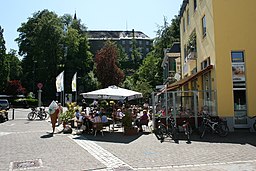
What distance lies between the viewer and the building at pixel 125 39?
392 feet

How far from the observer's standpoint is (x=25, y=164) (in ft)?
28.2

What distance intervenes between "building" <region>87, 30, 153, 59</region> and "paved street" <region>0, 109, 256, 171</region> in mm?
107098

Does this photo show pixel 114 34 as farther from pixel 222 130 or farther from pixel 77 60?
pixel 222 130

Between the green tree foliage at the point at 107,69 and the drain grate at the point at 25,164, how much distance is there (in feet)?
167

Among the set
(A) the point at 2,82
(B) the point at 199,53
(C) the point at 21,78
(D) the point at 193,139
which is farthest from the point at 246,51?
(C) the point at 21,78

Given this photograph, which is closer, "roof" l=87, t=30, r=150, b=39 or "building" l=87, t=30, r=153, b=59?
"building" l=87, t=30, r=153, b=59

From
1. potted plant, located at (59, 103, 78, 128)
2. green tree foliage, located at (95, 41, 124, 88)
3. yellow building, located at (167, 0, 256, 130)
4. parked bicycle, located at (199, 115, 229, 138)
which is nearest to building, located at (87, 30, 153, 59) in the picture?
green tree foliage, located at (95, 41, 124, 88)

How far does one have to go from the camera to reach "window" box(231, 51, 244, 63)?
16375 millimetres

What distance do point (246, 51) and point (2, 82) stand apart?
54.1m

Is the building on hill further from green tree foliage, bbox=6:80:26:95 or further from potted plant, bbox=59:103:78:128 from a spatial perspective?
green tree foliage, bbox=6:80:26:95

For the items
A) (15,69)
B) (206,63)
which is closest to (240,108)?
(206,63)

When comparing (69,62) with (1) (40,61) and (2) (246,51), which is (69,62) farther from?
(2) (246,51)

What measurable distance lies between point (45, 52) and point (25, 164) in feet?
177

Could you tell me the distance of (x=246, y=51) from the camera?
16.3 m
